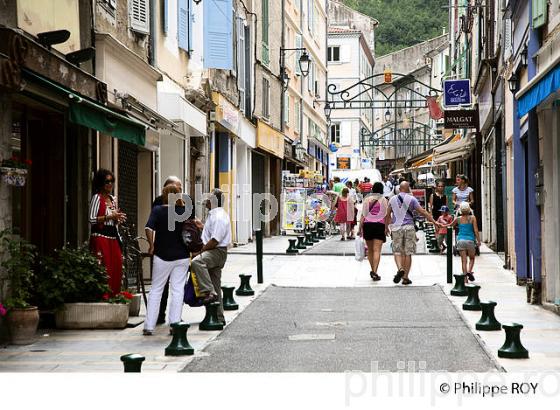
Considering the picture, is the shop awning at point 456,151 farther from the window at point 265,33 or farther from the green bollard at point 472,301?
the green bollard at point 472,301

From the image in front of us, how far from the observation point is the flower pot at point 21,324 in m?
10.5

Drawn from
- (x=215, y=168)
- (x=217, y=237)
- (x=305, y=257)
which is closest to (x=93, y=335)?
(x=217, y=237)

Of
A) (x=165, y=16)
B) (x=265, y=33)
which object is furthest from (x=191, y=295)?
(x=265, y=33)

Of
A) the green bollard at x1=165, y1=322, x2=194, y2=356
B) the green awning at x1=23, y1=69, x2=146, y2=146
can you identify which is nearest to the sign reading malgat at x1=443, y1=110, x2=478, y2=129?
the green awning at x1=23, y1=69, x2=146, y2=146

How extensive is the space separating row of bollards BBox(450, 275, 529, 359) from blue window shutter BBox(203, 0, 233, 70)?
9632 millimetres

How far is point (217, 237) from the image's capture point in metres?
12.0

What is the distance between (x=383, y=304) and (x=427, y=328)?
2.65m

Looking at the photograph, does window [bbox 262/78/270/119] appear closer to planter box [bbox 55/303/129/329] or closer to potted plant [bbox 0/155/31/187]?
planter box [bbox 55/303/129/329]

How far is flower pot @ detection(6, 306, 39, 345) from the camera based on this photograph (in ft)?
34.4

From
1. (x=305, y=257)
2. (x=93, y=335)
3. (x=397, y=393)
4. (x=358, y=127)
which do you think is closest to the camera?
(x=397, y=393)

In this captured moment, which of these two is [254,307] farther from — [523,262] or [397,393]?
[397,393]

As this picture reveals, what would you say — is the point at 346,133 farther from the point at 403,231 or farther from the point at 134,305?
the point at 134,305

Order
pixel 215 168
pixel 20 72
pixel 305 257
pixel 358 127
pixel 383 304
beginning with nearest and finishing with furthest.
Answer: pixel 20 72
pixel 383 304
pixel 305 257
pixel 215 168
pixel 358 127

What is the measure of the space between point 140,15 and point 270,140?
1791 centimetres
